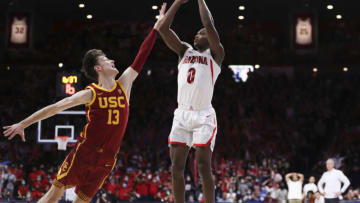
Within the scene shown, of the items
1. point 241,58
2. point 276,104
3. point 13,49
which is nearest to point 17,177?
point 13,49

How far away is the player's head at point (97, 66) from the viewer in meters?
5.82

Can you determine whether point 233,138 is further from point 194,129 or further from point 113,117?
point 113,117

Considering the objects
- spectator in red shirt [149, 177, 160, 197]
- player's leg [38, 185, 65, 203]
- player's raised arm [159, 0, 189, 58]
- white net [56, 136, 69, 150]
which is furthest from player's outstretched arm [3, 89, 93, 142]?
spectator in red shirt [149, 177, 160, 197]

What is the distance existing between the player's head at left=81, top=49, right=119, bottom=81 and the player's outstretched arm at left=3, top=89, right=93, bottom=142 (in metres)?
0.32

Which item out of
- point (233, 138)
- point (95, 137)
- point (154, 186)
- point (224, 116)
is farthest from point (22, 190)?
point (95, 137)

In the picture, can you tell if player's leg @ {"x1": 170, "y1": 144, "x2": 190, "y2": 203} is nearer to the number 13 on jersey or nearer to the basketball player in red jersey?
the basketball player in red jersey

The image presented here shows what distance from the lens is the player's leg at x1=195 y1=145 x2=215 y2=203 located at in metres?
6.18

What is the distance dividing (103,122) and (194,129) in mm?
1197

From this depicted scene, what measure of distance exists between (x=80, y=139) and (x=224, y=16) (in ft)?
63.5

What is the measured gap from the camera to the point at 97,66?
584 centimetres

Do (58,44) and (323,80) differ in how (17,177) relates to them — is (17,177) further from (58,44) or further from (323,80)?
(323,80)

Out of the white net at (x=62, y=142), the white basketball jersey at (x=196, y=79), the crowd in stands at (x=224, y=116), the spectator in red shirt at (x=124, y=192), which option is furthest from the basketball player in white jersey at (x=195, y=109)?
the spectator in red shirt at (x=124, y=192)

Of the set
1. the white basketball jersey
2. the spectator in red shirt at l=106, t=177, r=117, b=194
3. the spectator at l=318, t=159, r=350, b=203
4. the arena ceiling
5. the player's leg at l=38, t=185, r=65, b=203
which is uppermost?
the arena ceiling

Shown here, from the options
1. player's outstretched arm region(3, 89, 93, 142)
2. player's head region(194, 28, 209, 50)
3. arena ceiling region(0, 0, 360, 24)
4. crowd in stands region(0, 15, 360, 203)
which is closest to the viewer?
player's outstretched arm region(3, 89, 93, 142)
